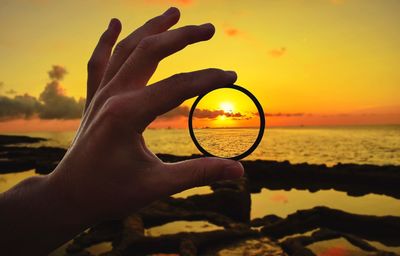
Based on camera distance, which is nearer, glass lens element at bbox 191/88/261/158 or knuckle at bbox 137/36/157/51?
knuckle at bbox 137/36/157/51

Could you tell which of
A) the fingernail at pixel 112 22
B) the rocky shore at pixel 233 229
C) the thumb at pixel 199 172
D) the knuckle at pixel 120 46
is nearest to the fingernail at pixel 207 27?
the knuckle at pixel 120 46

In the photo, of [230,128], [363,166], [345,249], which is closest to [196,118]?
[230,128]

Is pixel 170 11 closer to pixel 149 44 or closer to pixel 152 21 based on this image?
pixel 152 21

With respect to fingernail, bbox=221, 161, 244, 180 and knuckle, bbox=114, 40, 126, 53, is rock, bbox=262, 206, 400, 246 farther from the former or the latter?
knuckle, bbox=114, 40, 126, 53

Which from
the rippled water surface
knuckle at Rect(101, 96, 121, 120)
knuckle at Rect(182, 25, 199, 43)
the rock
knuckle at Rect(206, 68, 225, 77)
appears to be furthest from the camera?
the rock

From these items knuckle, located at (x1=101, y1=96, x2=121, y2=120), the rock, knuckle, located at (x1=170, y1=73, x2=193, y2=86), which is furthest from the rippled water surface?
the rock

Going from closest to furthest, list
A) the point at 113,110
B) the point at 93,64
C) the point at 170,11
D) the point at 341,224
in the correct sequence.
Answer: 1. the point at 113,110
2. the point at 170,11
3. the point at 93,64
4. the point at 341,224

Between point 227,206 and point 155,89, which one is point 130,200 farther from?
point 227,206

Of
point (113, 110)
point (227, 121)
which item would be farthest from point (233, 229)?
point (113, 110)
